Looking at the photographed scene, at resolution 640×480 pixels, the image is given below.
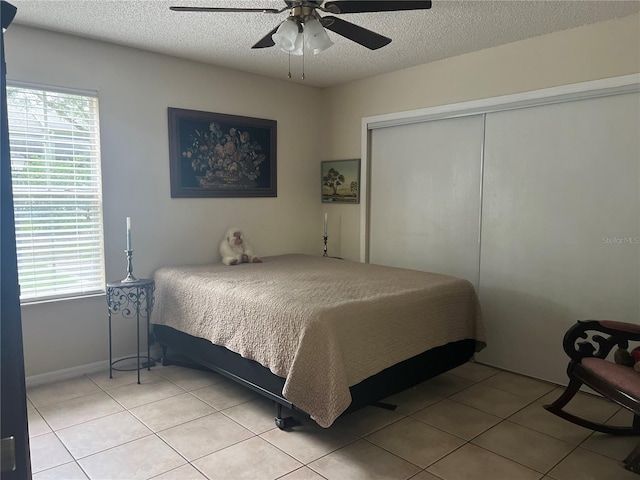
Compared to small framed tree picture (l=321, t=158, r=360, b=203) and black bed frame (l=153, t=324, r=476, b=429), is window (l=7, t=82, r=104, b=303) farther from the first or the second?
small framed tree picture (l=321, t=158, r=360, b=203)

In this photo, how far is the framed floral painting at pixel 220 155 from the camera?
3.77 metres

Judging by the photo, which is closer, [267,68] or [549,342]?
[549,342]

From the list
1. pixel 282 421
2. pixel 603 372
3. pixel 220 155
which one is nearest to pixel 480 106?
pixel 603 372

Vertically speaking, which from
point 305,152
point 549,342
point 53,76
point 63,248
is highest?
point 53,76

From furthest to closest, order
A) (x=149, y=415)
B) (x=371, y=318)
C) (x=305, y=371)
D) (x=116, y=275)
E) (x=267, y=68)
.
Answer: (x=267, y=68)
(x=116, y=275)
(x=149, y=415)
(x=371, y=318)
(x=305, y=371)

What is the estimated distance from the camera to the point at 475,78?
3.54 metres

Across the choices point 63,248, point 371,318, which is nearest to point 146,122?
point 63,248

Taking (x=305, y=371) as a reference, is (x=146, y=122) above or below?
above

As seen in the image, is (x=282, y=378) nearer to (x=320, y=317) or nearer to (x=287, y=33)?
(x=320, y=317)

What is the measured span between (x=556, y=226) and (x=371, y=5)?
203 centimetres

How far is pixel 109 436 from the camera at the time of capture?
2480 millimetres

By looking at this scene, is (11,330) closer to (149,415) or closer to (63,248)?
(149,415)

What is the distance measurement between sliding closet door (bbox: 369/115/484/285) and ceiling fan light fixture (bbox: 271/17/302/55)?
1882mm

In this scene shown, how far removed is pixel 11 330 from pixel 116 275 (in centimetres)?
267
